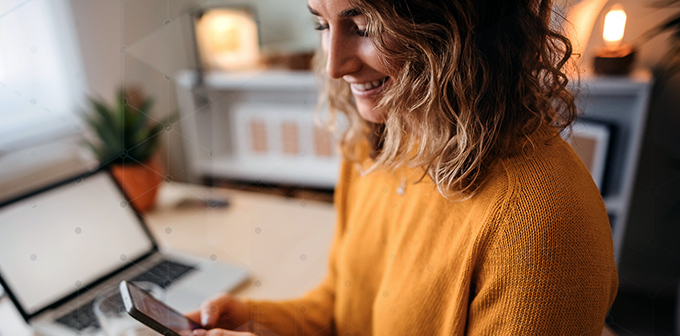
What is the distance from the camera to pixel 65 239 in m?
0.66

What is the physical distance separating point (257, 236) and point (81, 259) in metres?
0.36

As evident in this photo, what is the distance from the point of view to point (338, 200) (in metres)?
0.71

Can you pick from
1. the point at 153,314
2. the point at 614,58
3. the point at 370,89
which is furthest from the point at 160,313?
the point at 614,58

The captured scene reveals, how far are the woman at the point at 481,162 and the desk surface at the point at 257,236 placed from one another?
1.06 feet

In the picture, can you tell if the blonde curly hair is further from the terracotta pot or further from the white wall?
the white wall

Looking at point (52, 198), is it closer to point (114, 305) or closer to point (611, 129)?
point (114, 305)

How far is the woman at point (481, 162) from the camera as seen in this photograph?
377 mm

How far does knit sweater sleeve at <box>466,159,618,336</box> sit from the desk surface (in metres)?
0.46

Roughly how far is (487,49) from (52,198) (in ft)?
2.45

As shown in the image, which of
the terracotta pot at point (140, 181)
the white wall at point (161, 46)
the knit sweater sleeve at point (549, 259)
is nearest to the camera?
the knit sweater sleeve at point (549, 259)

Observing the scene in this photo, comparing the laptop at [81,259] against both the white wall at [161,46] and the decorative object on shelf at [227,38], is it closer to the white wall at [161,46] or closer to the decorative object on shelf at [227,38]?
the white wall at [161,46]

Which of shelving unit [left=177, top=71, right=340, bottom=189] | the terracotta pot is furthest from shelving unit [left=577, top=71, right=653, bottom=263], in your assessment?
the terracotta pot

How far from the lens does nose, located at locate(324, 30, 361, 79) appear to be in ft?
1.38

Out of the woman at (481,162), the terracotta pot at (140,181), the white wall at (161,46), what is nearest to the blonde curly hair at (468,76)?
the woman at (481,162)
